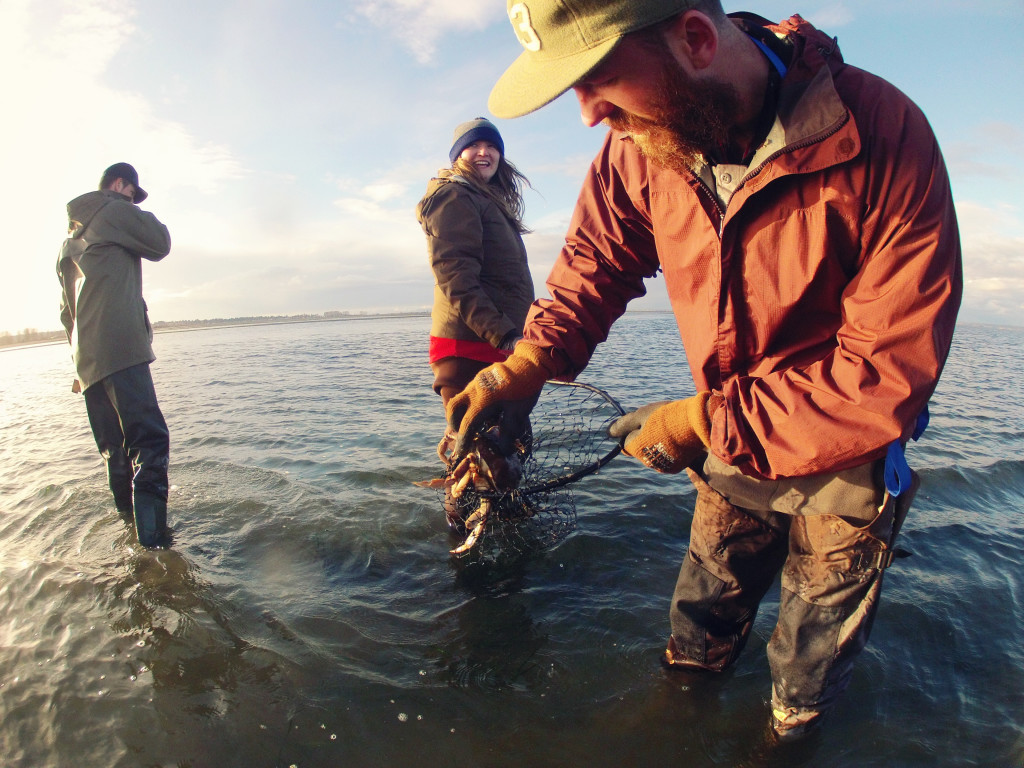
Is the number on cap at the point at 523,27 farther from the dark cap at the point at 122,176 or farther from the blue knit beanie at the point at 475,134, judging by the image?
the dark cap at the point at 122,176

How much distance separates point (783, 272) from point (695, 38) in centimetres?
82

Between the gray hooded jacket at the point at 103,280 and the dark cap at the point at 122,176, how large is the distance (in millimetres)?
129

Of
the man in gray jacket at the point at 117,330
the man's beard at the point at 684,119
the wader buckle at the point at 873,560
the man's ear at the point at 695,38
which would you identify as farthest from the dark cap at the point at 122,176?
the wader buckle at the point at 873,560

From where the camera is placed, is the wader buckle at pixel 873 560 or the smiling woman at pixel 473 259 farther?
the smiling woman at pixel 473 259

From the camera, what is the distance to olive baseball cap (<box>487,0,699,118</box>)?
1693mm

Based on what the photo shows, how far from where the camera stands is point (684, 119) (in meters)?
1.88

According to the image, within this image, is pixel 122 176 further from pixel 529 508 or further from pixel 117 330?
pixel 529 508

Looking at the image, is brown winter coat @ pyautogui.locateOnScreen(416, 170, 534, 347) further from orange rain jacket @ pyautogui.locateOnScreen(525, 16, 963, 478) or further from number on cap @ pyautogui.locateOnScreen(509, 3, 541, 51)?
number on cap @ pyautogui.locateOnScreen(509, 3, 541, 51)

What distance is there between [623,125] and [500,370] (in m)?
1.27

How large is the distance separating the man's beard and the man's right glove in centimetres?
110

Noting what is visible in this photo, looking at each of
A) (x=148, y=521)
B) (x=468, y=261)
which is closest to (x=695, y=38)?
(x=468, y=261)

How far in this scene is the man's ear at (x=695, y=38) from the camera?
1.72 meters

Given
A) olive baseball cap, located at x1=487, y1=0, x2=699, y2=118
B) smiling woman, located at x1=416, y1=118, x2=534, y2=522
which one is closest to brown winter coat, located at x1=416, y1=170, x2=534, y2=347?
smiling woman, located at x1=416, y1=118, x2=534, y2=522

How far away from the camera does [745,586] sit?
8.42 ft
